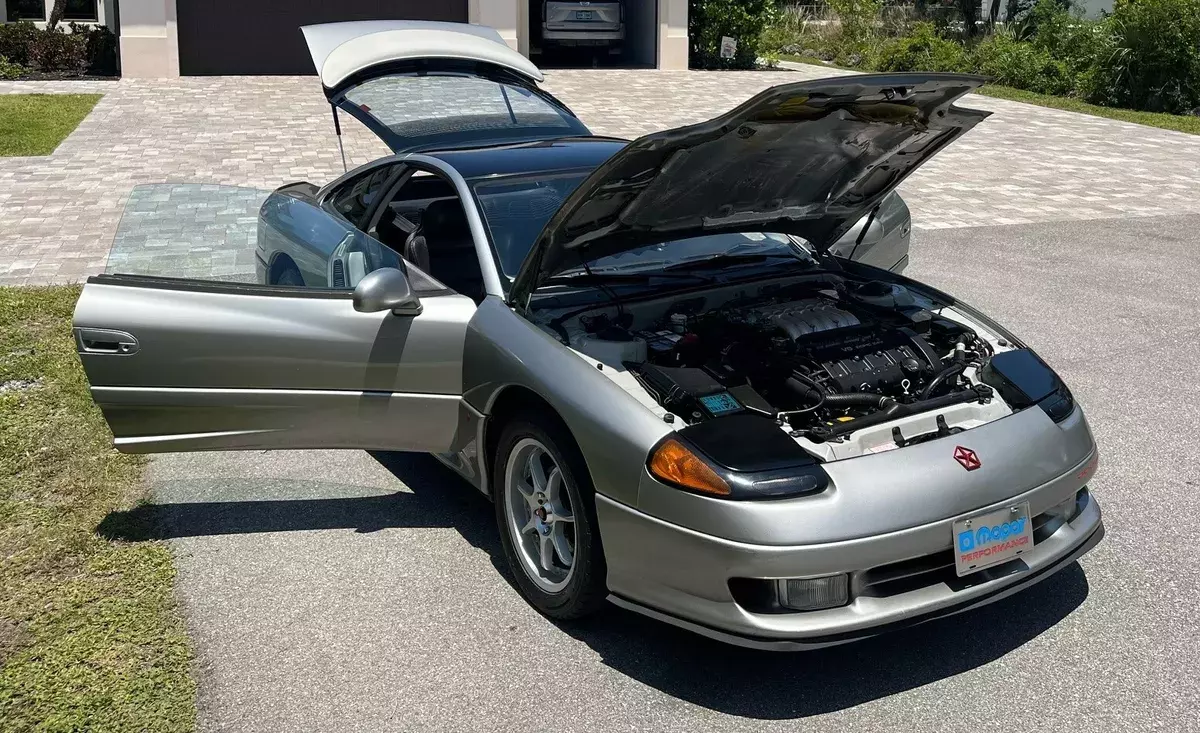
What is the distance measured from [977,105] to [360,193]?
48.8 feet

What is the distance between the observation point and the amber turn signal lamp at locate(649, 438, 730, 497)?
3.28 metres

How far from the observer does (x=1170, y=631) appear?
3.81 meters

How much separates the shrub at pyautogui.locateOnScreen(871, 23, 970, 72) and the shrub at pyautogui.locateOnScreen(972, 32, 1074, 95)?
384 millimetres

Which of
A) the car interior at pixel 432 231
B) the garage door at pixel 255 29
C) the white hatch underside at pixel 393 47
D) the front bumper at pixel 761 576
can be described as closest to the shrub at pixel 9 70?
the garage door at pixel 255 29

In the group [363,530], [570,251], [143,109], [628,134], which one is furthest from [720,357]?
[143,109]

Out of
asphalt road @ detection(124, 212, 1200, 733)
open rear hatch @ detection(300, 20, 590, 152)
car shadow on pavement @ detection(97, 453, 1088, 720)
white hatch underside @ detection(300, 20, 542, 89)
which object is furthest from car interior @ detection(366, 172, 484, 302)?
car shadow on pavement @ detection(97, 453, 1088, 720)

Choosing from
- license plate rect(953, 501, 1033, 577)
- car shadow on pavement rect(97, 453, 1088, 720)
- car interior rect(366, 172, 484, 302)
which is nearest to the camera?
license plate rect(953, 501, 1033, 577)

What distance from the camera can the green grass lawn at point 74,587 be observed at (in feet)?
11.2

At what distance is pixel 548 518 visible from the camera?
3.91 m

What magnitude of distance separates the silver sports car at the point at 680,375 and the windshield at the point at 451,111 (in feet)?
2.34

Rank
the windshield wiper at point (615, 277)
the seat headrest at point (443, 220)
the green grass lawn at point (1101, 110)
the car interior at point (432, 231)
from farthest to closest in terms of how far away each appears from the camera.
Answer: the green grass lawn at point (1101, 110)
the seat headrest at point (443, 220)
the car interior at point (432, 231)
the windshield wiper at point (615, 277)

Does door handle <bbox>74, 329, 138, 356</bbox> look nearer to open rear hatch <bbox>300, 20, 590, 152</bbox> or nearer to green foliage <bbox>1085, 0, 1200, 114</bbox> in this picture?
open rear hatch <bbox>300, 20, 590, 152</bbox>

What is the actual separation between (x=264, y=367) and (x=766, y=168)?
6.48ft

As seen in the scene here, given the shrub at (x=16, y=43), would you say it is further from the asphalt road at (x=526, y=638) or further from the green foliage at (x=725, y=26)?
the asphalt road at (x=526, y=638)
